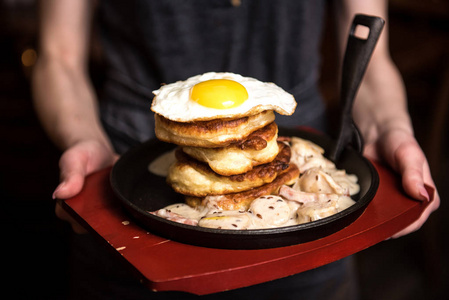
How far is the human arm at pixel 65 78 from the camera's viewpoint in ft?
6.31

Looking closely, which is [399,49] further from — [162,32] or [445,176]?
[162,32]

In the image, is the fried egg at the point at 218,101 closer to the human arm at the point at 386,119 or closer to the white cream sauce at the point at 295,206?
the white cream sauce at the point at 295,206

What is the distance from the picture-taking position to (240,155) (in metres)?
1.35

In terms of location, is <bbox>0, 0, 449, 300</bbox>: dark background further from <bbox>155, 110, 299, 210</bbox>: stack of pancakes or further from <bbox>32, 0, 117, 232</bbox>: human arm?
<bbox>155, 110, 299, 210</bbox>: stack of pancakes

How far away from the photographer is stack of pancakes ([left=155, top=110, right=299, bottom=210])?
50.8 inches

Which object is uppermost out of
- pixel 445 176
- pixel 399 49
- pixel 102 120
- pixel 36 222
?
pixel 102 120

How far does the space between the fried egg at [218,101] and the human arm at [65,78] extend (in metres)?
0.57

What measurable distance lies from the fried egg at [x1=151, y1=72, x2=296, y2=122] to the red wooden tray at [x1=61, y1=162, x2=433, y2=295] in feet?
1.13

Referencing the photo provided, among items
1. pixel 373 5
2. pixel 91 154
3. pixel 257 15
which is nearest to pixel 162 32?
pixel 257 15

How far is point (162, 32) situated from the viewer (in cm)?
200

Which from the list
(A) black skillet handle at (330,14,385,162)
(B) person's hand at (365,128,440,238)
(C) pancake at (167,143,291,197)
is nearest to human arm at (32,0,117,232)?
(C) pancake at (167,143,291,197)

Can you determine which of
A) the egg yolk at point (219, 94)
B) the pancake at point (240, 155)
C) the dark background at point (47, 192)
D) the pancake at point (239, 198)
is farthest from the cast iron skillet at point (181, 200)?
the dark background at point (47, 192)

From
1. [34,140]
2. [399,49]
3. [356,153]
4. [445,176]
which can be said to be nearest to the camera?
[356,153]

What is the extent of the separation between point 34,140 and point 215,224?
3.09 m
